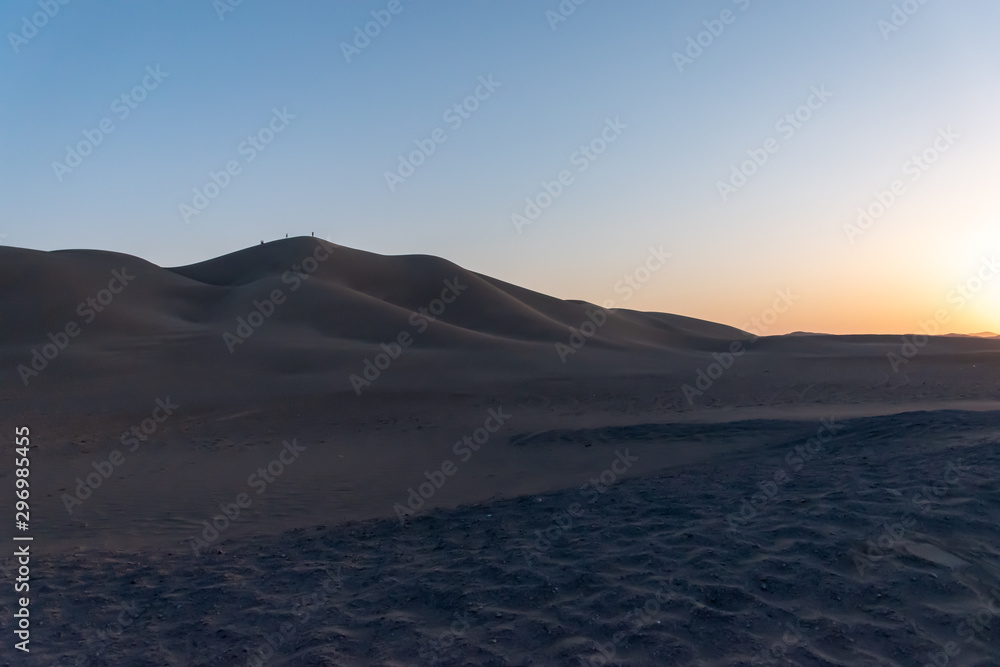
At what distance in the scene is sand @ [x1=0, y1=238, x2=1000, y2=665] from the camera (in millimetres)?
5324

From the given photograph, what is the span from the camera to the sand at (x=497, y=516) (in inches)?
Result: 210

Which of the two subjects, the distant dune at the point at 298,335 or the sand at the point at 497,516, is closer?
the sand at the point at 497,516

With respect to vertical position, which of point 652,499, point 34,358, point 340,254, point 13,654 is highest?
point 340,254

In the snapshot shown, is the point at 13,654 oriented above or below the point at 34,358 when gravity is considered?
below

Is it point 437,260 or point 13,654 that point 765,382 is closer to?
point 13,654

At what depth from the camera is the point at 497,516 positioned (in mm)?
8508

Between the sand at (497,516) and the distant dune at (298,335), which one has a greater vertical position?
the distant dune at (298,335)

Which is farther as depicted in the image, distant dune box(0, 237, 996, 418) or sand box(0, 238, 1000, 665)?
distant dune box(0, 237, 996, 418)

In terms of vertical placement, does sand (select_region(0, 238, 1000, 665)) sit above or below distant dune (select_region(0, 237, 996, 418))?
below

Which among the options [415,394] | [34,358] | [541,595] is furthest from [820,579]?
[34,358]

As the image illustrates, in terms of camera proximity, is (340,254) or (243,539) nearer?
(243,539)

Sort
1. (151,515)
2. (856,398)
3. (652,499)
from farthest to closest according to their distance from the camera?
(856,398) → (151,515) → (652,499)

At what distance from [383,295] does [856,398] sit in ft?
108

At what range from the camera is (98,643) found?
18.1 feet
